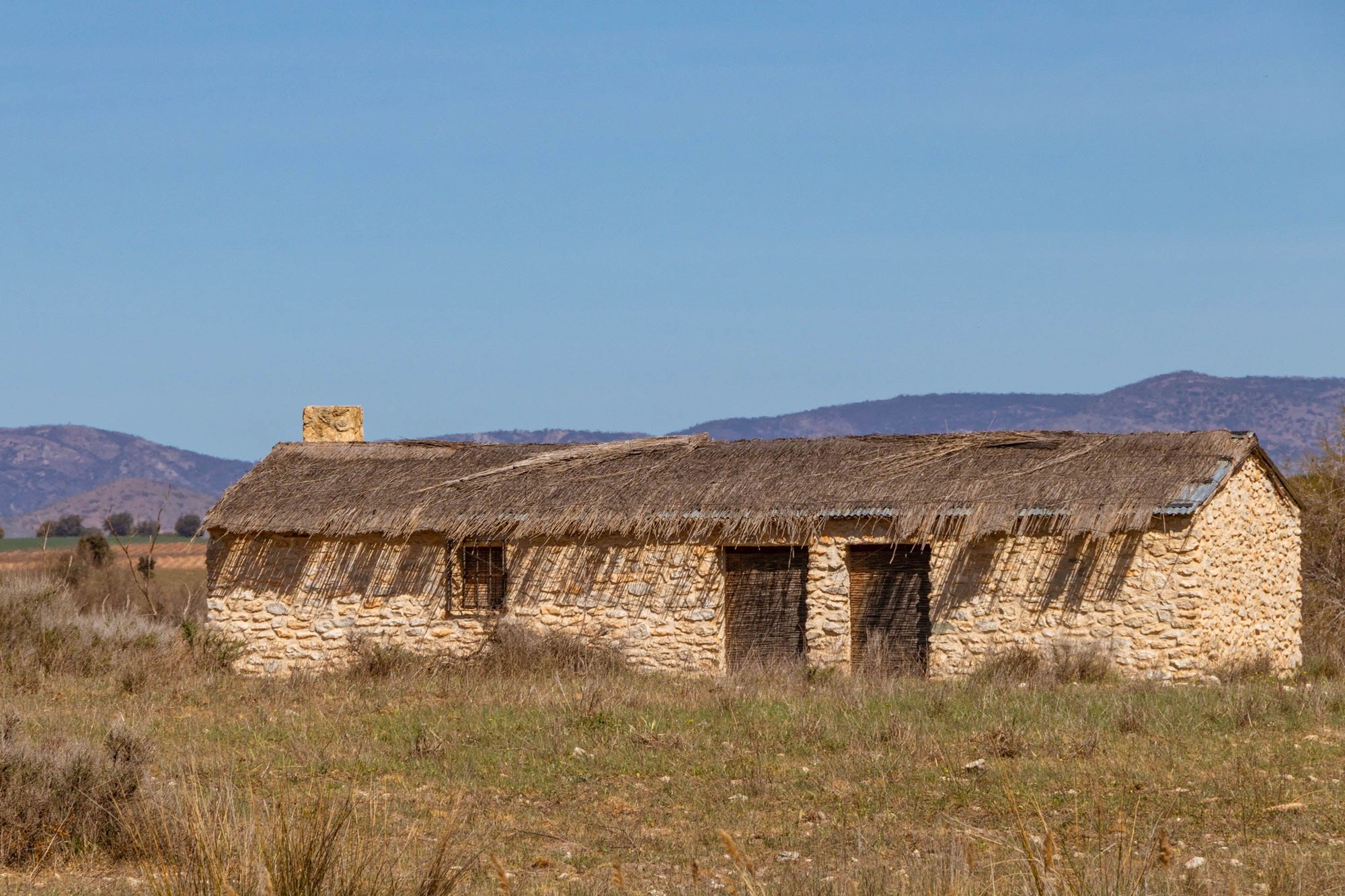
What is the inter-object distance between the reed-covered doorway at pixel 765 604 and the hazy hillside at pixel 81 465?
145560mm

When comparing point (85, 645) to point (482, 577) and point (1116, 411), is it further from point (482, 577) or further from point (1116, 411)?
point (1116, 411)

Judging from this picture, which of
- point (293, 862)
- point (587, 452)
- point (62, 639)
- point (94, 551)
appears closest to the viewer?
point (293, 862)

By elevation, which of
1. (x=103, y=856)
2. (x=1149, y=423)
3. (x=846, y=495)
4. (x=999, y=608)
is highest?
(x=1149, y=423)

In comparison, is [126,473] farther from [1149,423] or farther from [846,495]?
[846,495]

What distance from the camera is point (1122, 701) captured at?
11164 millimetres

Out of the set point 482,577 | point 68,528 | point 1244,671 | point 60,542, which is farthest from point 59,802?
point 68,528

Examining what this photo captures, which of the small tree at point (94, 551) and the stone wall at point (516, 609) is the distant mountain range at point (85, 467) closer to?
the small tree at point (94, 551)

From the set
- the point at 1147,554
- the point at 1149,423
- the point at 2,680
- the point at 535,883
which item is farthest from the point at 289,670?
the point at 1149,423

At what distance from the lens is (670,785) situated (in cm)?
883

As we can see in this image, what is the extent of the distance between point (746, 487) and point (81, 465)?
532 ft

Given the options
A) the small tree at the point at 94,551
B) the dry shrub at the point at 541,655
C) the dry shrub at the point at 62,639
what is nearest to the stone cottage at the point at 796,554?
the dry shrub at the point at 541,655

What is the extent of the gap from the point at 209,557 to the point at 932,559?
351 inches

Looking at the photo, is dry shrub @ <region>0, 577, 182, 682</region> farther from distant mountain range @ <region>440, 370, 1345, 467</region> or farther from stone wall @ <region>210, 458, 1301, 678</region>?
distant mountain range @ <region>440, 370, 1345, 467</region>

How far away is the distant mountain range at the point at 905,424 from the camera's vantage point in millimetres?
149625
